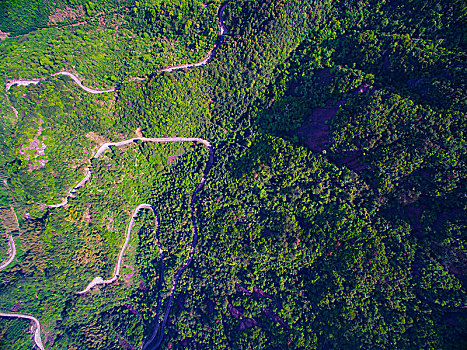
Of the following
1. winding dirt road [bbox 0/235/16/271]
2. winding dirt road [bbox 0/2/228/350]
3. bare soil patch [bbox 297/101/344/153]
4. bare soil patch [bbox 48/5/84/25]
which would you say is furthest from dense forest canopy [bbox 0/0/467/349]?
winding dirt road [bbox 0/235/16/271]

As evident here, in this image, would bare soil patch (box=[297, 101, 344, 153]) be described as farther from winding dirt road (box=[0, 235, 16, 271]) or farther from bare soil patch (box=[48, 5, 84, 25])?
winding dirt road (box=[0, 235, 16, 271])

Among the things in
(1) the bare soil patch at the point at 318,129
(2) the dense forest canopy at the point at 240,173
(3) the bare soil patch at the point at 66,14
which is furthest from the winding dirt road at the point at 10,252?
(1) the bare soil patch at the point at 318,129

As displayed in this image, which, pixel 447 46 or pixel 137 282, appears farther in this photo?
pixel 137 282

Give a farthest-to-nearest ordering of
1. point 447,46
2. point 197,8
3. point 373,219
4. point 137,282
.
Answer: point 137,282, point 197,8, point 373,219, point 447,46

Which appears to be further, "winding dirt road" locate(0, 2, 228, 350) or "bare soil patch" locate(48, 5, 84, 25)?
"bare soil patch" locate(48, 5, 84, 25)

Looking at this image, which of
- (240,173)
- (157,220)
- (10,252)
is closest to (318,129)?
(240,173)

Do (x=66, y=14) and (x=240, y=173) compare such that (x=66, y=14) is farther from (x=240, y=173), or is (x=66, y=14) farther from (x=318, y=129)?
(x=318, y=129)

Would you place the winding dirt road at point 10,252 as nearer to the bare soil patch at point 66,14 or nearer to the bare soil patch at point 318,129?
the bare soil patch at point 66,14

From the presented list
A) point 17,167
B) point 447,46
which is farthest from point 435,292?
point 17,167

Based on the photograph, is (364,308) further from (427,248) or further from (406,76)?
(406,76)
